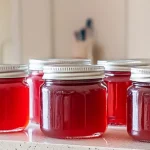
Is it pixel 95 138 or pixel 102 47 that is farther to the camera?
pixel 102 47

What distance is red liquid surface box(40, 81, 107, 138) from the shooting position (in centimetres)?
53

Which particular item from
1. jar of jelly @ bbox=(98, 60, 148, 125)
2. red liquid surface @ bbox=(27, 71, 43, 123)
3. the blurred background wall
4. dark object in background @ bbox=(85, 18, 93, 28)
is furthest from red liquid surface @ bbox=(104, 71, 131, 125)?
dark object in background @ bbox=(85, 18, 93, 28)

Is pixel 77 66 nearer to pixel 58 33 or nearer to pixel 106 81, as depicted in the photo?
pixel 106 81

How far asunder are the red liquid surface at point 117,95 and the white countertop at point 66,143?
0.13 feet

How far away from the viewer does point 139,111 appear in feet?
1.68

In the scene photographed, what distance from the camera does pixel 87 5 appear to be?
4.09ft

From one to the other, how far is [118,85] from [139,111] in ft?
0.34

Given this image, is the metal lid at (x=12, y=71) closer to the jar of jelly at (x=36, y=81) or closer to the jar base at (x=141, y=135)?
the jar of jelly at (x=36, y=81)

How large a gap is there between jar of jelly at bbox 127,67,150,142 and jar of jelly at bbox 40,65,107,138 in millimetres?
44

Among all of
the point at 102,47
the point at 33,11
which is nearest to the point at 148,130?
the point at 102,47

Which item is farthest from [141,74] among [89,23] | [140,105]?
[89,23]

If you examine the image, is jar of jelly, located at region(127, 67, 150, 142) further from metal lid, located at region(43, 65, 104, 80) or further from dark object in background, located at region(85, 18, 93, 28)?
dark object in background, located at region(85, 18, 93, 28)

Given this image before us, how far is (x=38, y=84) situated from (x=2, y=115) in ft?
0.29

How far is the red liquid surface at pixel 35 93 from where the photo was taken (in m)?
0.64
